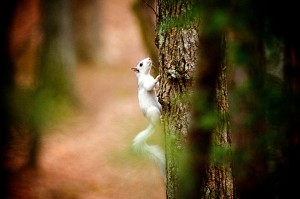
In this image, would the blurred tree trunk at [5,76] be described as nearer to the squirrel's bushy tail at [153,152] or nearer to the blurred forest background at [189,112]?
the blurred forest background at [189,112]

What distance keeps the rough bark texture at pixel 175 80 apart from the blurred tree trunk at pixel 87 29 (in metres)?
13.4

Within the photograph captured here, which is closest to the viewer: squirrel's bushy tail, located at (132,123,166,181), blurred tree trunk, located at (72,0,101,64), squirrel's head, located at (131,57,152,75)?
squirrel's bushy tail, located at (132,123,166,181)

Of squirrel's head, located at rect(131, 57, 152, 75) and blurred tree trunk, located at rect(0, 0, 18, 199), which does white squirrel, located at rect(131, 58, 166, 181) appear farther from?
blurred tree trunk, located at rect(0, 0, 18, 199)

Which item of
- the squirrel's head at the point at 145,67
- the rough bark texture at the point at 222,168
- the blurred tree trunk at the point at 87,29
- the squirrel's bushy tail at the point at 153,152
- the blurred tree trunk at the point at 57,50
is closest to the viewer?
the rough bark texture at the point at 222,168

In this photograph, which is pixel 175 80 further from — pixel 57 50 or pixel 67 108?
pixel 57 50

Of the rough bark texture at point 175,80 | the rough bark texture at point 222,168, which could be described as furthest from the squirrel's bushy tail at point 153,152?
the rough bark texture at point 222,168

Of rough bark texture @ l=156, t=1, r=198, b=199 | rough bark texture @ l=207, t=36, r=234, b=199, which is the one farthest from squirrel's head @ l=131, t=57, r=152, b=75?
rough bark texture @ l=207, t=36, r=234, b=199

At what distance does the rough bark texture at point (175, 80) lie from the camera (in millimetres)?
3902

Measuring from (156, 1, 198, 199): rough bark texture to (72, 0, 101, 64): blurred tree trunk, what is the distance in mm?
13389

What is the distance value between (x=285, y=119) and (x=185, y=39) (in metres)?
1.23

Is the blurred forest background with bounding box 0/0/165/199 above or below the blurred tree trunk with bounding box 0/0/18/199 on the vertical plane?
above

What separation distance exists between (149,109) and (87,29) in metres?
13.4

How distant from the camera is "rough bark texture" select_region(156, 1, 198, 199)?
390 cm

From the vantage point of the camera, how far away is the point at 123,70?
17562 millimetres
